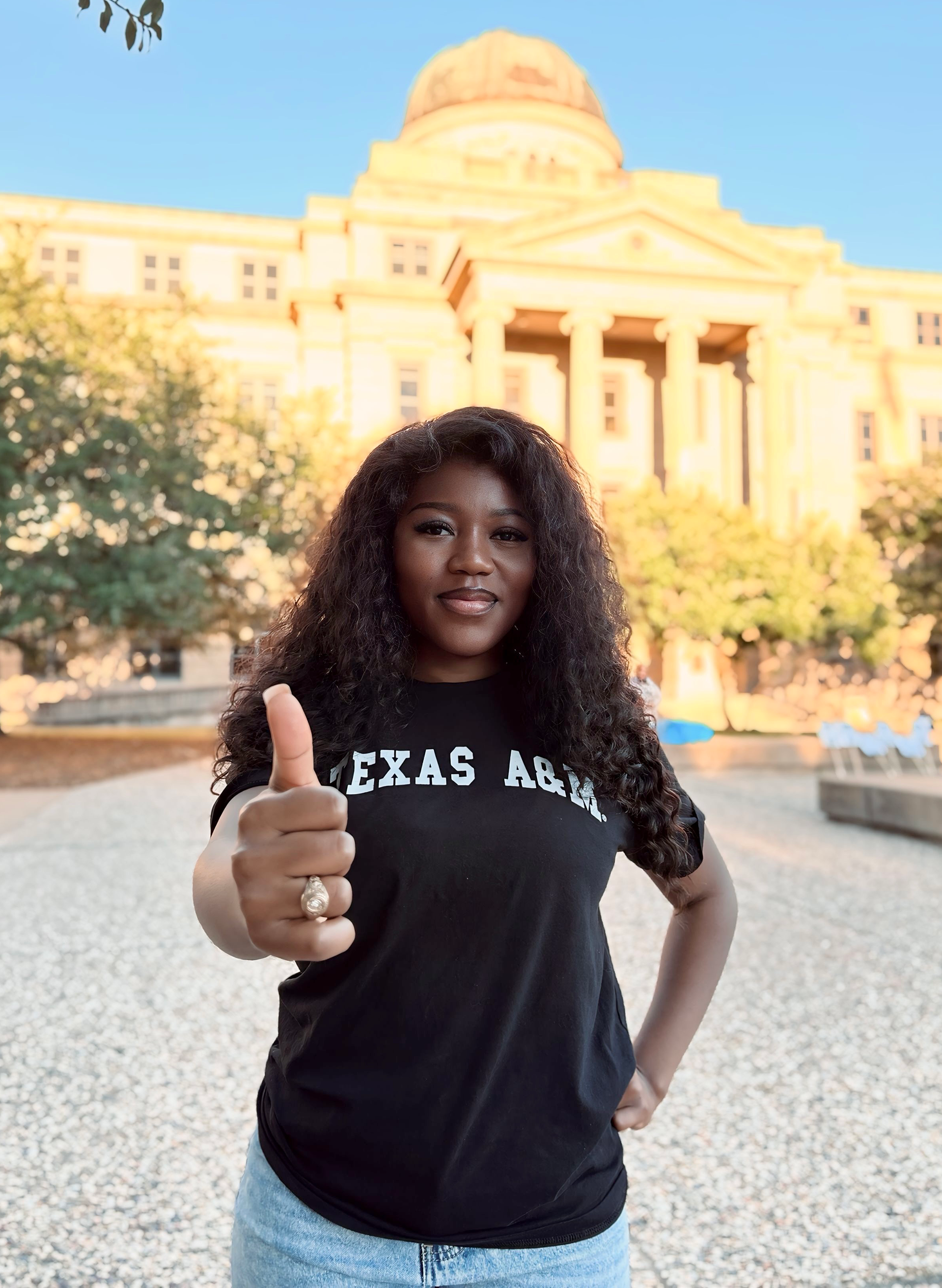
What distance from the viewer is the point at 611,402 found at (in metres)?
41.4

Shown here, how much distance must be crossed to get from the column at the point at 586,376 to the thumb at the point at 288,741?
3485cm

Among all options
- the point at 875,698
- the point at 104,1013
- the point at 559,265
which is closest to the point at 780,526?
the point at 875,698

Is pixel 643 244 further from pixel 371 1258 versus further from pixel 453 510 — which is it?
pixel 371 1258

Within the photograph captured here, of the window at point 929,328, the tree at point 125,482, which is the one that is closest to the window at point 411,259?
the tree at point 125,482

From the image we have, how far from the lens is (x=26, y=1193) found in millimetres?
4102

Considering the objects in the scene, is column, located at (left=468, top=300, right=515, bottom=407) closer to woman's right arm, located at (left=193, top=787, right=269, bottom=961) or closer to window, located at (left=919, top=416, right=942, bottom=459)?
window, located at (left=919, top=416, right=942, bottom=459)

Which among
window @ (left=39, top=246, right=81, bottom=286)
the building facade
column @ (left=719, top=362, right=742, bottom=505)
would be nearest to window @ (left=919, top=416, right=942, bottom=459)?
the building facade

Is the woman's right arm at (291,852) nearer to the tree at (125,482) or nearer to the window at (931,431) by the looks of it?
the tree at (125,482)

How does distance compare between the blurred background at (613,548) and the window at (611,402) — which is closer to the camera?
the blurred background at (613,548)

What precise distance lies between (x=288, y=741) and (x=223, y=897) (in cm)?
40

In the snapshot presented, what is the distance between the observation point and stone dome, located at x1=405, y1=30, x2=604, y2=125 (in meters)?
53.5

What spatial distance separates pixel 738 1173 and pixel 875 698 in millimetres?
34724

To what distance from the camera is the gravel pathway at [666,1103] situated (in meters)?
3.72

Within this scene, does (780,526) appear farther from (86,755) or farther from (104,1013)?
(104,1013)
